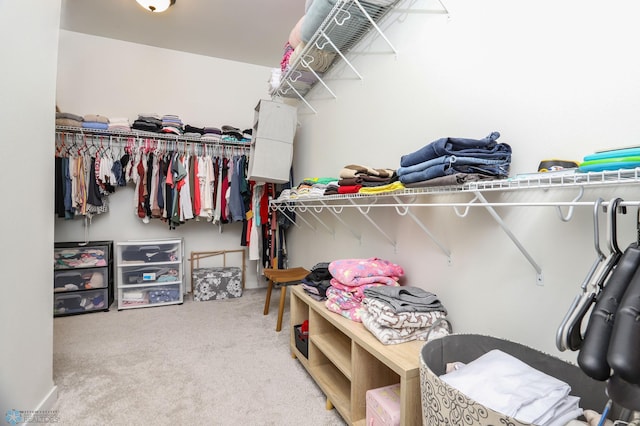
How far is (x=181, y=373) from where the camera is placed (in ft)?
6.71

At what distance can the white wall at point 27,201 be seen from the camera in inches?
51.9

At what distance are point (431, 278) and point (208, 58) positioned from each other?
3828 millimetres

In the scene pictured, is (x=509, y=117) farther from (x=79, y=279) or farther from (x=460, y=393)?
(x=79, y=279)

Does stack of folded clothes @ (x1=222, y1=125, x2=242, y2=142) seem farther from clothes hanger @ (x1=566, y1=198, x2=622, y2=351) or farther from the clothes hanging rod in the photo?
clothes hanger @ (x1=566, y1=198, x2=622, y2=351)

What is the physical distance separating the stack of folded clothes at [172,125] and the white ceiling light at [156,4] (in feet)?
3.63

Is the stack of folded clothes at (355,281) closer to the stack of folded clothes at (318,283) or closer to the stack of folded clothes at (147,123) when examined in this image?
the stack of folded clothes at (318,283)

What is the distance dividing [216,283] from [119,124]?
205 centimetres

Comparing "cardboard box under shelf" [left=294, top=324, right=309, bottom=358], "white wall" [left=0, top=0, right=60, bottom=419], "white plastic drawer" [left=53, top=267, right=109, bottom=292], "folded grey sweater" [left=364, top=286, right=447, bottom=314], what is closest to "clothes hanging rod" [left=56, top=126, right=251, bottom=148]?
"white plastic drawer" [left=53, top=267, right=109, bottom=292]

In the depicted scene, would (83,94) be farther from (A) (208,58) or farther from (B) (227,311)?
(B) (227,311)

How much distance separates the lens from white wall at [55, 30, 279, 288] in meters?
3.44

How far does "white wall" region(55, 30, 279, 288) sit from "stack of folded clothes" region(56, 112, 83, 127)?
1.01 ft

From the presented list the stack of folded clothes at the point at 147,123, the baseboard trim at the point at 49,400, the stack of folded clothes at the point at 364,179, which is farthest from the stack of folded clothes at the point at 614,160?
the stack of folded clothes at the point at 147,123

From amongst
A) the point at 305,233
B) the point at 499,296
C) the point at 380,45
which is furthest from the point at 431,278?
the point at 305,233

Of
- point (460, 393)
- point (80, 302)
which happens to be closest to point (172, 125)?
point (80, 302)
